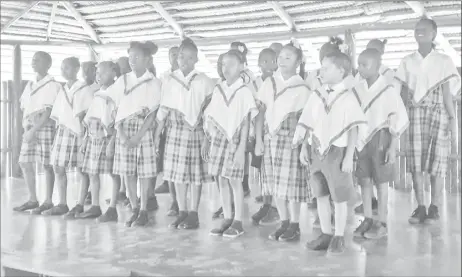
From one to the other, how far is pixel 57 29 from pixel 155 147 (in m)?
5.44

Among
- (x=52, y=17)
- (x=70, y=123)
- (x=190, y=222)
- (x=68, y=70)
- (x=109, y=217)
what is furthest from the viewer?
(x=52, y=17)

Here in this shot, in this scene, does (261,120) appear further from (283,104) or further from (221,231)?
(221,231)

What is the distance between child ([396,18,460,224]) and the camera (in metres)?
4.10

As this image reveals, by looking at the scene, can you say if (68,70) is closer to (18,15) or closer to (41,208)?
(41,208)

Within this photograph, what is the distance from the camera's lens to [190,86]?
409 centimetres

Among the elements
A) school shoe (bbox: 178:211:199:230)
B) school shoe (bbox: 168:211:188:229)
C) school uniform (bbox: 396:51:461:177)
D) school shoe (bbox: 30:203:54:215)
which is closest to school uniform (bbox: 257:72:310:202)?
school shoe (bbox: 178:211:199:230)

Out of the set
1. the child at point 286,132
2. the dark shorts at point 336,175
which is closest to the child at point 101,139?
the child at point 286,132

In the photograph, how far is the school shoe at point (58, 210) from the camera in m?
4.61

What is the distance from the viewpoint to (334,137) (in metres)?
3.37

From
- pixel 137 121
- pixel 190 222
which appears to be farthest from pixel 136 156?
pixel 190 222

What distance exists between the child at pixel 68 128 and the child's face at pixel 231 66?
1.27 metres

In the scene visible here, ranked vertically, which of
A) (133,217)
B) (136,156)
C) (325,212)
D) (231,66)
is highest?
(231,66)

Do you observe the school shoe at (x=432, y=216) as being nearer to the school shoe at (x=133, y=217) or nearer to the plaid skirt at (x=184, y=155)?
the plaid skirt at (x=184, y=155)

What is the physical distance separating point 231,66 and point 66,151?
1553mm
